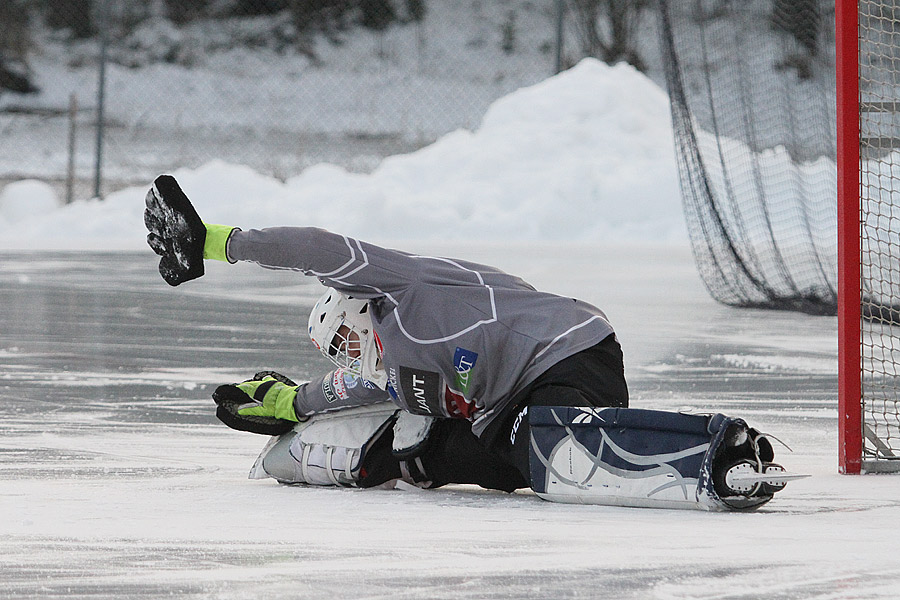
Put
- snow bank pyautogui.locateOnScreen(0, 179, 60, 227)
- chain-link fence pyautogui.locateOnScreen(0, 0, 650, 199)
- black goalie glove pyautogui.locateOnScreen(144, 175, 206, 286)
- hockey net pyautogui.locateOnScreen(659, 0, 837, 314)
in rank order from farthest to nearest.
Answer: chain-link fence pyautogui.locateOnScreen(0, 0, 650, 199), snow bank pyautogui.locateOnScreen(0, 179, 60, 227), hockey net pyautogui.locateOnScreen(659, 0, 837, 314), black goalie glove pyautogui.locateOnScreen(144, 175, 206, 286)

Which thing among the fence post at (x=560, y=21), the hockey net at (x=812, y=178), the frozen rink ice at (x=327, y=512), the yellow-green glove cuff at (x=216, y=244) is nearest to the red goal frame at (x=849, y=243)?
the hockey net at (x=812, y=178)

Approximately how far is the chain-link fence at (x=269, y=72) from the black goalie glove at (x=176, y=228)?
12.3 metres

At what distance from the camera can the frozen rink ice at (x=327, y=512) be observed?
1.51 m

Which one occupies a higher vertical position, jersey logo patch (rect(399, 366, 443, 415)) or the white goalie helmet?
the white goalie helmet

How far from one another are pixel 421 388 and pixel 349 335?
196mm

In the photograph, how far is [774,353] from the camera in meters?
4.20

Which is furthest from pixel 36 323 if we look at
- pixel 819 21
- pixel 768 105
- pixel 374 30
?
pixel 374 30

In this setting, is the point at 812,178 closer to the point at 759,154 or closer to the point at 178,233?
the point at 759,154

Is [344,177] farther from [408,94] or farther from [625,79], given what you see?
[408,94]

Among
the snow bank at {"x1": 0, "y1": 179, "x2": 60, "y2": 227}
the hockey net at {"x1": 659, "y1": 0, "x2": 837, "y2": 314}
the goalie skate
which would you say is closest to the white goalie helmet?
the goalie skate

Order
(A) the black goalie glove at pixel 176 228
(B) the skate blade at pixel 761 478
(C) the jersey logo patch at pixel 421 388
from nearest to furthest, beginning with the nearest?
(B) the skate blade at pixel 761 478 → (A) the black goalie glove at pixel 176 228 → (C) the jersey logo patch at pixel 421 388

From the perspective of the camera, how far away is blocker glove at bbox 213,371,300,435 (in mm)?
2338

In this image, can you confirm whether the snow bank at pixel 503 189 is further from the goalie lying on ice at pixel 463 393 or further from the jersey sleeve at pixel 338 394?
the goalie lying on ice at pixel 463 393

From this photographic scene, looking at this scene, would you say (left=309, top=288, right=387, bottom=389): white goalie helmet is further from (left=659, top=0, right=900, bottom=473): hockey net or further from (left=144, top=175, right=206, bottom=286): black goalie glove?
(left=659, top=0, right=900, bottom=473): hockey net
